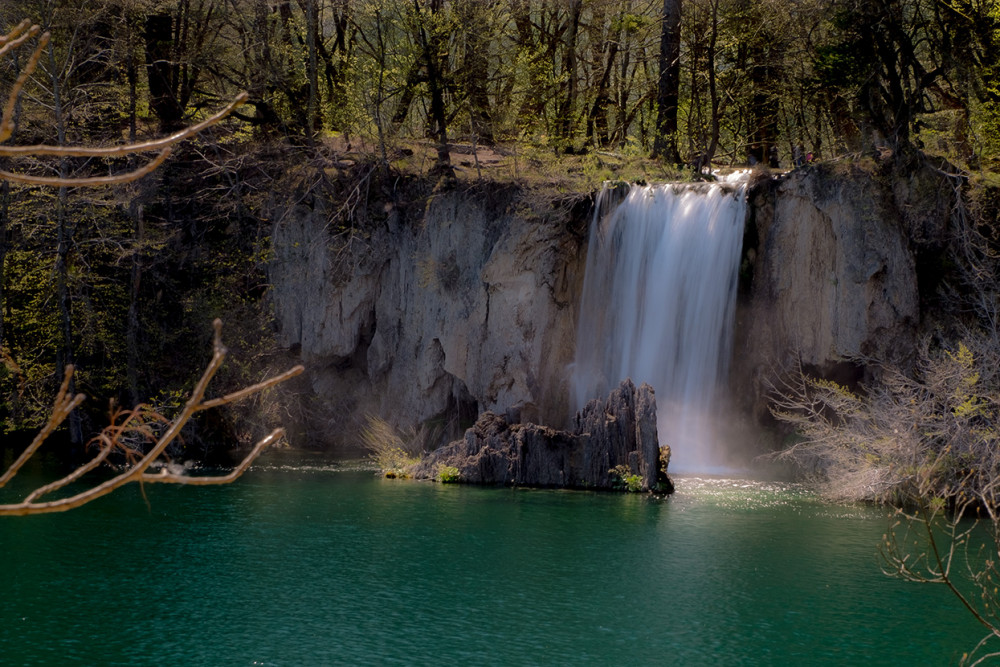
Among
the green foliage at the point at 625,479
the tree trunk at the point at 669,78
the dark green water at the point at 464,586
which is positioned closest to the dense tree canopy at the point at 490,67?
the tree trunk at the point at 669,78

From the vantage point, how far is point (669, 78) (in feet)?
92.7

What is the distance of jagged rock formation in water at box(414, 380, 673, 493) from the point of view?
20.1 meters

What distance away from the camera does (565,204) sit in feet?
82.1

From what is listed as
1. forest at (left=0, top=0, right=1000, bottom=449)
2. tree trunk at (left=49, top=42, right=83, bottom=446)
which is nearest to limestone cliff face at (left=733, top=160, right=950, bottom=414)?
forest at (left=0, top=0, right=1000, bottom=449)

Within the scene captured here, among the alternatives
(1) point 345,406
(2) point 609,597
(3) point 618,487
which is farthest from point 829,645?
(1) point 345,406

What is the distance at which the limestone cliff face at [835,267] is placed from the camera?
838 inches

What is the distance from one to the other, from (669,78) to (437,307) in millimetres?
9106

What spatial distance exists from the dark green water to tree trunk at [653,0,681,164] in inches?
474

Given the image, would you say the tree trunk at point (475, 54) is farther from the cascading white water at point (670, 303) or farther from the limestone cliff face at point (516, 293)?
the cascading white water at point (670, 303)

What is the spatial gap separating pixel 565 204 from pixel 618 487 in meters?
7.83

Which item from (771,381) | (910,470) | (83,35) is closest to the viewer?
(910,470)

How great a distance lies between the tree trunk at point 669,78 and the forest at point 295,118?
60 mm

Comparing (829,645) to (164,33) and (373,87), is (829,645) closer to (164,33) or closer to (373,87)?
(373,87)

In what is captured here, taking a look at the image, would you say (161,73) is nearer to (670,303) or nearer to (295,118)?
(295,118)
